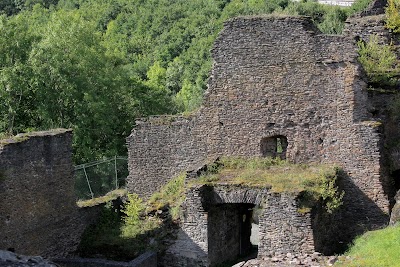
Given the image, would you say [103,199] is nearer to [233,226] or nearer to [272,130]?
[233,226]

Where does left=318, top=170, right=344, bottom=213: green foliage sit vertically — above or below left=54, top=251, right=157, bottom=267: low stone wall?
above

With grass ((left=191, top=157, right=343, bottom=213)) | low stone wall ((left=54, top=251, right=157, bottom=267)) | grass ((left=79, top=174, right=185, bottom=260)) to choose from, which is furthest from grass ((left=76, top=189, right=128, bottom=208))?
grass ((left=191, top=157, right=343, bottom=213))

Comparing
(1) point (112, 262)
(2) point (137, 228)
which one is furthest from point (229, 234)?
(1) point (112, 262)

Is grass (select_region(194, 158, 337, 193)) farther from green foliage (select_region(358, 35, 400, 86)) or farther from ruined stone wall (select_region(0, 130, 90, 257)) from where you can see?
ruined stone wall (select_region(0, 130, 90, 257))

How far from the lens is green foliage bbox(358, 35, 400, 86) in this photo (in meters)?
18.1

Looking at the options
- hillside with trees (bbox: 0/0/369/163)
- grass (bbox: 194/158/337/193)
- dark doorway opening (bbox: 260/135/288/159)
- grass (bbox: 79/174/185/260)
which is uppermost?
hillside with trees (bbox: 0/0/369/163)

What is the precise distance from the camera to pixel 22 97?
90.0 feet

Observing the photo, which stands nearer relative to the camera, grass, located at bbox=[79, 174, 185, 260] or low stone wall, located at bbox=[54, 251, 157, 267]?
low stone wall, located at bbox=[54, 251, 157, 267]

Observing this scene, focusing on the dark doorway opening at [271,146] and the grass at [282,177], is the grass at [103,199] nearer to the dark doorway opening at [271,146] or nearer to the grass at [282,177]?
the grass at [282,177]

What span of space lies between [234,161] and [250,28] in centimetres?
347

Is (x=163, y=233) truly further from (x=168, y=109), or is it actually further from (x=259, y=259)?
(x=168, y=109)

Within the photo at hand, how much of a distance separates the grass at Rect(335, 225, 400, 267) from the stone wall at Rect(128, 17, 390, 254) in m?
1.89

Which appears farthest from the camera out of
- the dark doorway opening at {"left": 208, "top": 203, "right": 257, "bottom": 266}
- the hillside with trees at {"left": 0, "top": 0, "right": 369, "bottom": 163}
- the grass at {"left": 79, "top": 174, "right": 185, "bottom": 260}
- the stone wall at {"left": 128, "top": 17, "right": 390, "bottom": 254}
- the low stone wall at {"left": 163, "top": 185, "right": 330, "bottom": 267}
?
the hillside with trees at {"left": 0, "top": 0, "right": 369, "bottom": 163}

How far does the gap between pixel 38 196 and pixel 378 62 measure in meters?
9.46
